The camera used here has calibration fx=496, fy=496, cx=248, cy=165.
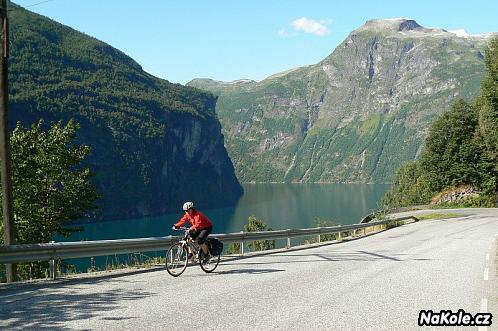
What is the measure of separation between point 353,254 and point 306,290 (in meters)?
8.08

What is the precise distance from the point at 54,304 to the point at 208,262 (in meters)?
4.99

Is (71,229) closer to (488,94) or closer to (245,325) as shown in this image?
(245,325)

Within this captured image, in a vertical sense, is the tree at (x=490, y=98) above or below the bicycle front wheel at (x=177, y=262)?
above

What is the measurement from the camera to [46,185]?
91.6 ft

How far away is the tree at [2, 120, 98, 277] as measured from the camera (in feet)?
85.8

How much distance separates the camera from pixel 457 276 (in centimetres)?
1241

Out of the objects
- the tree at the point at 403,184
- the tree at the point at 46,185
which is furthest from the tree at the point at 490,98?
the tree at the point at 403,184

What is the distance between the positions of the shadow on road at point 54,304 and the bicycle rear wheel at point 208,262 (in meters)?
2.84

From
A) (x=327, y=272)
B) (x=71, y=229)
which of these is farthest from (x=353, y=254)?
(x=71, y=229)

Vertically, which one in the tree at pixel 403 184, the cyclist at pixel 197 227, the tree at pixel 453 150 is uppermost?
the tree at pixel 453 150

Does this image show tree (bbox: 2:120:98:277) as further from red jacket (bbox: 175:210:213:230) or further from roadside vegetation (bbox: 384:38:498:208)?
roadside vegetation (bbox: 384:38:498:208)

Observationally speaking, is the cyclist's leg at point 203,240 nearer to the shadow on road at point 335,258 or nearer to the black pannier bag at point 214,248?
the black pannier bag at point 214,248

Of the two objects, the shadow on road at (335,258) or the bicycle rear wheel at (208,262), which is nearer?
the bicycle rear wheel at (208,262)

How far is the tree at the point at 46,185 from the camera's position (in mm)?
26141
